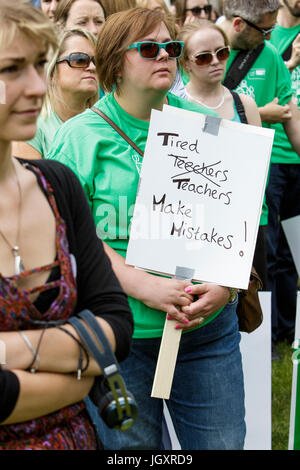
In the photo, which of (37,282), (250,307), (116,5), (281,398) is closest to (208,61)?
(116,5)

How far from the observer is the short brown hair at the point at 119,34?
8.02 ft

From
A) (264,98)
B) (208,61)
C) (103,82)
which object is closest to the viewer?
(103,82)

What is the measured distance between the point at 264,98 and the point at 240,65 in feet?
0.79

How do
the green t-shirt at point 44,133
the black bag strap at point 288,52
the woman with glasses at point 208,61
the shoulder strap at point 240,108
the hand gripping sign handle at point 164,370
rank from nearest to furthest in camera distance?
the hand gripping sign handle at point 164,370
the green t-shirt at point 44,133
the shoulder strap at point 240,108
the woman with glasses at point 208,61
the black bag strap at point 288,52

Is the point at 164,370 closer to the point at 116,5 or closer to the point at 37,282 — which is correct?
the point at 37,282

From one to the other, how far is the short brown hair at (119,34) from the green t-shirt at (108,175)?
0.68ft

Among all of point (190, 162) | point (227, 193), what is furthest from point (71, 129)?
point (227, 193)

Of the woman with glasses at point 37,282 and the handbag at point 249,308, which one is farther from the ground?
the woman with glasses at point 37,282

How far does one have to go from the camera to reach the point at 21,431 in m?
1.53

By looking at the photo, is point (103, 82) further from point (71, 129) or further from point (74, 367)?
point (74, 367)

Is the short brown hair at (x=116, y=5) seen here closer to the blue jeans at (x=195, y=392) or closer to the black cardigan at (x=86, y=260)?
the blue jeans at (x=195, y=392)

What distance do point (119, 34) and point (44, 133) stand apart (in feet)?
2.30

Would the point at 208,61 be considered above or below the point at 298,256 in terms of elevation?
above

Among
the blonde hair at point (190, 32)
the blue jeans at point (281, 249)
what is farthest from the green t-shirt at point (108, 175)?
the blue jeans at point (281, 249)
